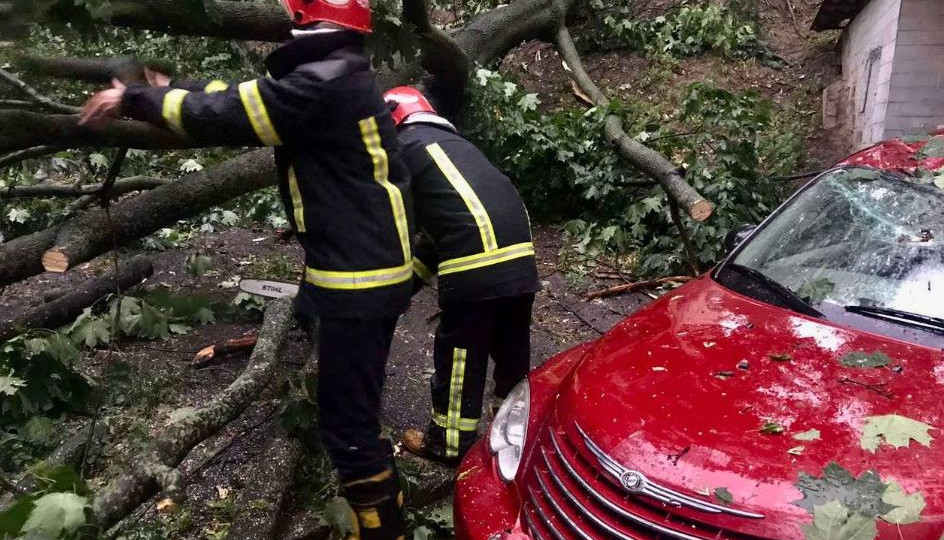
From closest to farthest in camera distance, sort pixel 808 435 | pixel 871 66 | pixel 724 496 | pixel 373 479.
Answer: pixel 724 496 < pixel 808 435 < pixel 373 479 < pixel 871 66

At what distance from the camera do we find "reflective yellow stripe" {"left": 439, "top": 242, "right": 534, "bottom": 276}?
3.03 m

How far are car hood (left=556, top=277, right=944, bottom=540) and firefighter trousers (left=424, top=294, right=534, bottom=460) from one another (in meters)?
0.75

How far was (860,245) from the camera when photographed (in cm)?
267

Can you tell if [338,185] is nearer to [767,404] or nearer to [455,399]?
[455,399]

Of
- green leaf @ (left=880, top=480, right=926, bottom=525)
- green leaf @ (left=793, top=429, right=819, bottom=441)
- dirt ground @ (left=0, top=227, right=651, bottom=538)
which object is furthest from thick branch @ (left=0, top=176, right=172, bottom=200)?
green leaf @ (left=880, top=480, right=926, bottom=525)

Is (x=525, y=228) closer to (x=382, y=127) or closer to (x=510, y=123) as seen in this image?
(x=382, y=127)

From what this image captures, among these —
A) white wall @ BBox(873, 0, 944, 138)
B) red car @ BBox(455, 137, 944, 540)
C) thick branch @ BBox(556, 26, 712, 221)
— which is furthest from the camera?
white wall @ BBox(873, 0, 944, 138)

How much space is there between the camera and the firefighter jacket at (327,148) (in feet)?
7.08

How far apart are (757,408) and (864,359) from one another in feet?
1.46

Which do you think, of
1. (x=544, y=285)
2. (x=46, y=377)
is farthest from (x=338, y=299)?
(x=544, y=285)

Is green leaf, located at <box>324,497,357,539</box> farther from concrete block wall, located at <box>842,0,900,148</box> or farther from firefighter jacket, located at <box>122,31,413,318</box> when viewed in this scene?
concrete block wall, located at <box>842,0,900,148</box>

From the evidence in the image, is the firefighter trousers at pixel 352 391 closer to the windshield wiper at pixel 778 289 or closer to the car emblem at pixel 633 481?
the car emblem at pixel 633 481

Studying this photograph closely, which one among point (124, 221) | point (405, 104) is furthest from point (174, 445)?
point (405, 104)

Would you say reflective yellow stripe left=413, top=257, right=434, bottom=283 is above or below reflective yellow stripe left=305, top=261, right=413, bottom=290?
below
